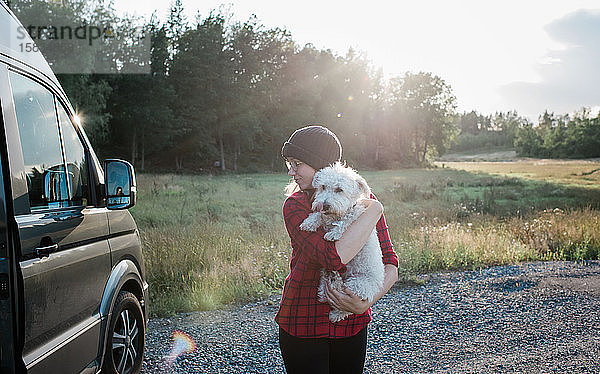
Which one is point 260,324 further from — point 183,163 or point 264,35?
point 264,35

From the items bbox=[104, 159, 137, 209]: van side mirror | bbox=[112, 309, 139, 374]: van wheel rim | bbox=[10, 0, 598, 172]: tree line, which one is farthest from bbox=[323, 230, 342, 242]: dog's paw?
bbox=[10, 0, 598, 172]: tree line

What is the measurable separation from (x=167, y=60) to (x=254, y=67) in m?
7.85

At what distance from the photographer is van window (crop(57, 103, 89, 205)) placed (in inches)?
113

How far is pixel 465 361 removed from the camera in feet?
14.2

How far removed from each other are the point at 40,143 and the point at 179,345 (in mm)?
2964

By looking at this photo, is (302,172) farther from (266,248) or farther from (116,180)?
(266,248)

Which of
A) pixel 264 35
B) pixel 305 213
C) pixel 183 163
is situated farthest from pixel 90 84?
pixel 305 213

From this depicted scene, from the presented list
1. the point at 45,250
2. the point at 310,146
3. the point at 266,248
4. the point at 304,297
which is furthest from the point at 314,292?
the point at 266,248

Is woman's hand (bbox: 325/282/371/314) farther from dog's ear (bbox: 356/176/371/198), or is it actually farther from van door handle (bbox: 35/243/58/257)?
van door handle (bbox: 35/243/58/257)

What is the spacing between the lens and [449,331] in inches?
201

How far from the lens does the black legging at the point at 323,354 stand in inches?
88.2

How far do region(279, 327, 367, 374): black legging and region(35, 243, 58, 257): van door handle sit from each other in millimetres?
1206

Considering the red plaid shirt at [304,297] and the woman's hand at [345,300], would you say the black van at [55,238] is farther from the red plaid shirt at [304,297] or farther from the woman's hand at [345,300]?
the woman's hand at [345,300]

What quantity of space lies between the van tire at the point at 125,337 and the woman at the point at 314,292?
1.41 metres
